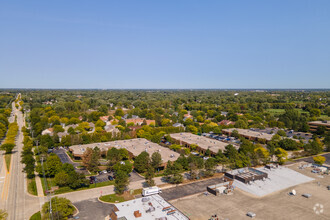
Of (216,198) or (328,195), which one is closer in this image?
(216,198)

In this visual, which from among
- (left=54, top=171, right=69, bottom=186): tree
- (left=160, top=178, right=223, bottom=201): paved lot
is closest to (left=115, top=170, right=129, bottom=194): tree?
(left=160, top=178, right=223, bottom=201): paved lot

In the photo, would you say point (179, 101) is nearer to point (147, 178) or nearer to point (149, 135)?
point (149, 135)

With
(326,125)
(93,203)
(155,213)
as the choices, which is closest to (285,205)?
(155,213)

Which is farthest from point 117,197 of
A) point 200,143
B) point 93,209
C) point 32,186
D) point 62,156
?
point 200,143

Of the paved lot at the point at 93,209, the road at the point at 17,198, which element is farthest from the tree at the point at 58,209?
the road at the point at 17,198

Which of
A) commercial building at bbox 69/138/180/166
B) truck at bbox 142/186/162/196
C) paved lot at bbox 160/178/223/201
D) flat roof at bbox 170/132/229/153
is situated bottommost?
paved lot at bbox 160/178/223/201

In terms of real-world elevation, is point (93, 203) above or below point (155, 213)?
below

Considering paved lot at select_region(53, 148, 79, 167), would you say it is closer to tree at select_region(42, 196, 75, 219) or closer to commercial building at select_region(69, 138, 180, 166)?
commercial building at select_region(69, 138, 180, 166)
